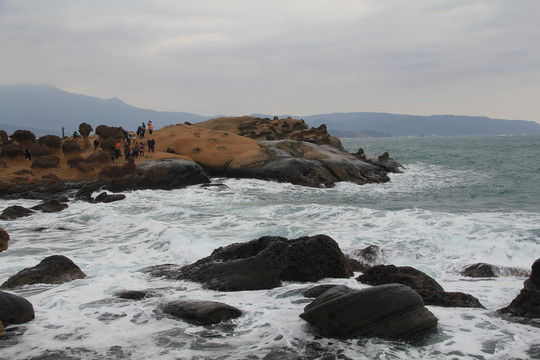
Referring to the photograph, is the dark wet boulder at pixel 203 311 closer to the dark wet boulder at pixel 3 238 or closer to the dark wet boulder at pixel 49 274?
the dark wet boulder at pixel 49 274

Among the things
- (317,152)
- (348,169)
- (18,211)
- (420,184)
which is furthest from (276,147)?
(18,211)

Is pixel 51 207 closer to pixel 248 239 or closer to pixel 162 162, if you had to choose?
pixel 162 162

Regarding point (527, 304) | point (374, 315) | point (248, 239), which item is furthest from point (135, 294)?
point (527, 304)

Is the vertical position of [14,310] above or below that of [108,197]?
below

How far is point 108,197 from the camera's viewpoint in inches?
766

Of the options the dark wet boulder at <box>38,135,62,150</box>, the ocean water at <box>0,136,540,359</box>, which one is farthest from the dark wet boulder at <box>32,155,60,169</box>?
the ocean water at <box>0,136,540,359</box>

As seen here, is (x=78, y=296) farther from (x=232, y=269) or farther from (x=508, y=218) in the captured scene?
(x=508, y=218)

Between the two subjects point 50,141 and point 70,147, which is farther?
point 50,141

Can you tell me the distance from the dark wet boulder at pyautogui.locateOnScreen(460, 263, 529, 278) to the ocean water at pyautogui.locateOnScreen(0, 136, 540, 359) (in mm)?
262

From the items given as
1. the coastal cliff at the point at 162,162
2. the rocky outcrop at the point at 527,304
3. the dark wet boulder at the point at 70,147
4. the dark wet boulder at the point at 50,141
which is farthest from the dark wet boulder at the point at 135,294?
the dark wet boulder at the point at 50,141

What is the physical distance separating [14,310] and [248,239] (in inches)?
261

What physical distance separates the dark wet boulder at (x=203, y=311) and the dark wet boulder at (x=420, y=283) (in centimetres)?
251

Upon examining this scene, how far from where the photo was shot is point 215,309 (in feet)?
21.0

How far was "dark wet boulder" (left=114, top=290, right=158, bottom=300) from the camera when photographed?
24.5 feet
